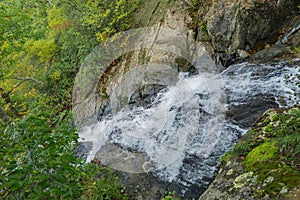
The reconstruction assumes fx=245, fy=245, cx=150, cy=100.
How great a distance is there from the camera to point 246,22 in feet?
20.6

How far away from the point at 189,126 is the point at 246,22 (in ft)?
10.3

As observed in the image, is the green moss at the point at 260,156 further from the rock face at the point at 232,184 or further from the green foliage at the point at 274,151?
the rock face at the point at 232,184

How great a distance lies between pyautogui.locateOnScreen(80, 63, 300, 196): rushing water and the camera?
4.61m

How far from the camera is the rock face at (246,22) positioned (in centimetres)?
619

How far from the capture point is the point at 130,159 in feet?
17.9

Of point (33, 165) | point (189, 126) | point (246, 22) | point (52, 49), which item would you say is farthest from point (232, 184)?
point (52, 49)

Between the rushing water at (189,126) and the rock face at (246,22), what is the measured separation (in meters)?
0.68

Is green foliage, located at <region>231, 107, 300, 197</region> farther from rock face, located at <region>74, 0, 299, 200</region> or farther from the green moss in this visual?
rock face, located at <region>74, 0, 299, 200</region>

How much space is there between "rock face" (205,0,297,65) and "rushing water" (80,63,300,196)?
681 millimetres

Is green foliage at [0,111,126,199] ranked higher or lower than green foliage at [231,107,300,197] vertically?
higher

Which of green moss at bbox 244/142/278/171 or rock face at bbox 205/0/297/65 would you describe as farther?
rock face at bbox 205/0/297/65

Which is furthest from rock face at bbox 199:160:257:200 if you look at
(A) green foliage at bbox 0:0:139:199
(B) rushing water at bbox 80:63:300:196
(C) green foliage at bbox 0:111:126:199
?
(A) green foliage at bbox 0:0:139:199

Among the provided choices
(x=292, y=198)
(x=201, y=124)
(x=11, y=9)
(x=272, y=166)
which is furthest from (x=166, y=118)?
(x=11, y=9)

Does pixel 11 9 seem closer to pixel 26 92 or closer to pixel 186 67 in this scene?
pixel 26 92
